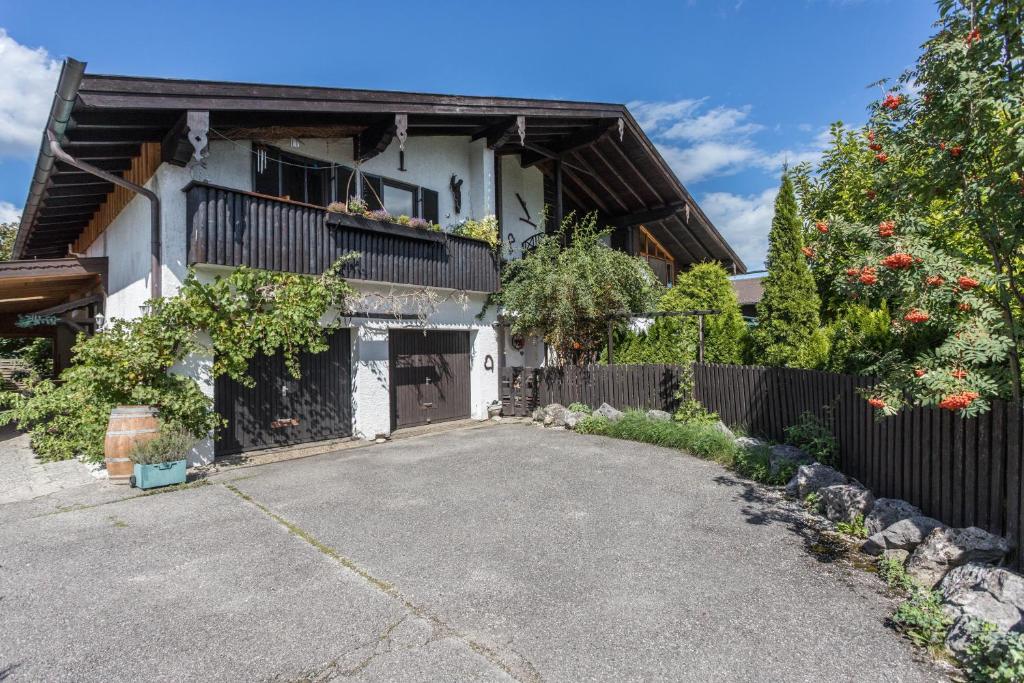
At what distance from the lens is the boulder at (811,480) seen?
19.0 ft

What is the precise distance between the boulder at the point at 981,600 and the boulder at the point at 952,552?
21cm

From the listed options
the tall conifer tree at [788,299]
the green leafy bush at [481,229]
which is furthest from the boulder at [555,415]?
the tall conifer tree at [788,299]

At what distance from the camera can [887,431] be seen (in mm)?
5375

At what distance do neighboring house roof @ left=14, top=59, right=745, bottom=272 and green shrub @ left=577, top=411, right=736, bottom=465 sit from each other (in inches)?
260

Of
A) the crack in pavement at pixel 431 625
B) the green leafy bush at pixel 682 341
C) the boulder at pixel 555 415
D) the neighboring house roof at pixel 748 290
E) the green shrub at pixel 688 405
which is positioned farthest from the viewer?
the neighboring house roof at pixel 748 290

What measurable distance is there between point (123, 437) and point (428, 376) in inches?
218

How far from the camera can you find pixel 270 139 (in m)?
8.77

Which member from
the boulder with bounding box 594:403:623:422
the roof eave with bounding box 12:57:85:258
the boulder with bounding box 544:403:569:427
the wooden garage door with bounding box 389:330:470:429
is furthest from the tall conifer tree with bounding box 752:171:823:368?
the roof eave with bounding box 12:57:85:258

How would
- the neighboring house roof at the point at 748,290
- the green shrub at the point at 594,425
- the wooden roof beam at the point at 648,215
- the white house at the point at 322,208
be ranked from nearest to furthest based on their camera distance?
the white house at the point at 322,208, the green shrub at the point at 594,425, the wooden roof beam at the point at 648,215, the neighboring house roof at the point at 748,290

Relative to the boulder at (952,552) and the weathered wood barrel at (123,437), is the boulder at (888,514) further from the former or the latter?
the weathered wood barrel at (123,437)

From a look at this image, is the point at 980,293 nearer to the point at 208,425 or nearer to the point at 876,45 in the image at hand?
the point at 876,45

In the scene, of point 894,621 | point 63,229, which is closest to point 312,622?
point 894,621

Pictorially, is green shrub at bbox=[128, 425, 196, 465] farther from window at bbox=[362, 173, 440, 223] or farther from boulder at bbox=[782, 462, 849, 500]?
boulder at bbox=[782, 462, 849, 500]

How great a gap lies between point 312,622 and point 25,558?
308 centimetres
